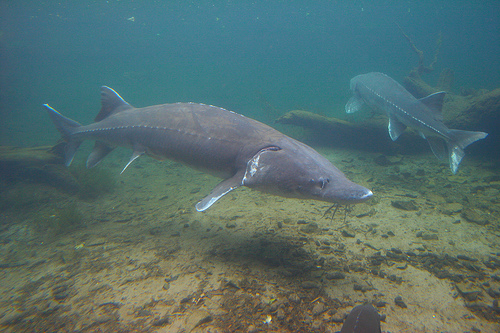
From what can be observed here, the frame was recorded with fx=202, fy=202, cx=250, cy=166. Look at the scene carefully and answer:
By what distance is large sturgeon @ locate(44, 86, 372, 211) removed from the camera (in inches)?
83.7

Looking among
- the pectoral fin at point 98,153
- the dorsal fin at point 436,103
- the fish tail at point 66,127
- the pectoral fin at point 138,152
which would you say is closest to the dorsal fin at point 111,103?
the pectoral fin at point 98,153

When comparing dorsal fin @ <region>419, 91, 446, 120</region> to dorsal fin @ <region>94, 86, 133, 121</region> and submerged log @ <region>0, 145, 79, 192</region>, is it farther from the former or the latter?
submerged log @ <region>0, 145, 79, 192</region>

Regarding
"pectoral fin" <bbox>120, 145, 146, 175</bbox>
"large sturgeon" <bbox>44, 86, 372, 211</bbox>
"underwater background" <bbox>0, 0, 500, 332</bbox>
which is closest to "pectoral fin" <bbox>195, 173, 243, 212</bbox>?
"large sturgeon" <bbox>44, 86, 372, 211</bbox>

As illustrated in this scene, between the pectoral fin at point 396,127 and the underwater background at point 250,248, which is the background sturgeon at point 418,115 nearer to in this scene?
the pectoral fin at point 396,127

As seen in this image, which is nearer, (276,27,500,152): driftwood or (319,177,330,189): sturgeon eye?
(319,177,330,189): sturgeon eye

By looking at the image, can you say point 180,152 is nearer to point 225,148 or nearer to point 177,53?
point 225,148

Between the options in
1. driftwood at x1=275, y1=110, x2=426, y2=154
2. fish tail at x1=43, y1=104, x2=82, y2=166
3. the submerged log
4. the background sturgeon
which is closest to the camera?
the background sturgeon

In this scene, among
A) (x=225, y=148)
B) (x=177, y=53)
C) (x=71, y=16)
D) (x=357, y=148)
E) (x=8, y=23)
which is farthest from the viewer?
(x=177, y=53)

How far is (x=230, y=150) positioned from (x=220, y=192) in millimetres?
589

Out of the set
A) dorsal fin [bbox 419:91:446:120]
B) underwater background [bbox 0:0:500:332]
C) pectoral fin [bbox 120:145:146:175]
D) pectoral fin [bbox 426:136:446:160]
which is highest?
dorsal fin [bbox 419:91:446:120]

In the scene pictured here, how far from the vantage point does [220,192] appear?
243 centimetres

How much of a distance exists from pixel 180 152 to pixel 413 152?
8.43 metres

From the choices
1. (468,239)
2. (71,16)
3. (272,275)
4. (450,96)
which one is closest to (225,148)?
(272,275)

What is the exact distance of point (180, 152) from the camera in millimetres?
3023
